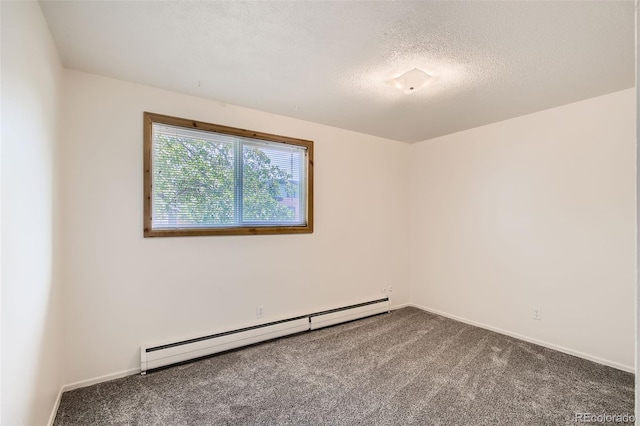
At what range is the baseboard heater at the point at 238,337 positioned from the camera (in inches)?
100

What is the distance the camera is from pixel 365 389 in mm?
2311

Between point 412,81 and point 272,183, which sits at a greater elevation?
point 412,81

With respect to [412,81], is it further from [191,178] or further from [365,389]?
[365,389]

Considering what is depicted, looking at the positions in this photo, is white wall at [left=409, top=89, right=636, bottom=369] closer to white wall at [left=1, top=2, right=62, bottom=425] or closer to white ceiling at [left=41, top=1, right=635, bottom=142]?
white ceiling at [left=41, top=1, right=635, bottom=142]

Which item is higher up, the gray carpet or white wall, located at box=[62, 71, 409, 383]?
white wall, located at box=[62, 71, 409, 383]

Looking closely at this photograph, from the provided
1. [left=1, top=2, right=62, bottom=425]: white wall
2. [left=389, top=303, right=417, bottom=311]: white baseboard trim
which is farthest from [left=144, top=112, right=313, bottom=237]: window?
[left=389, top=303, right=417, bottom=311]: white baseboard trim

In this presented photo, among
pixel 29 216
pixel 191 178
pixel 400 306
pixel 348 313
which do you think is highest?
pixel 191 178

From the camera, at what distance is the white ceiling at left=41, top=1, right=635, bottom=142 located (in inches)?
64.9

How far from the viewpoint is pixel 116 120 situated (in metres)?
2.47

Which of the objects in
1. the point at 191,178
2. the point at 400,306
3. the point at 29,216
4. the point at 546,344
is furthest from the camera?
the point at 400,306

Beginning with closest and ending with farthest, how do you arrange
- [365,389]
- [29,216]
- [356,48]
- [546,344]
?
[29,216] < [356,48] < [365,389] < [546,344]

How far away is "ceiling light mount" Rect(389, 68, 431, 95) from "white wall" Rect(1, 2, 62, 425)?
229cm

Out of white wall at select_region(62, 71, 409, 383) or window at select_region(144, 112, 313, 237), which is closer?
white wall at select_region(62, 71, 409, 383)

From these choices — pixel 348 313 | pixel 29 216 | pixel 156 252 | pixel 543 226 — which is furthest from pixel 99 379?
pixel 543 226
